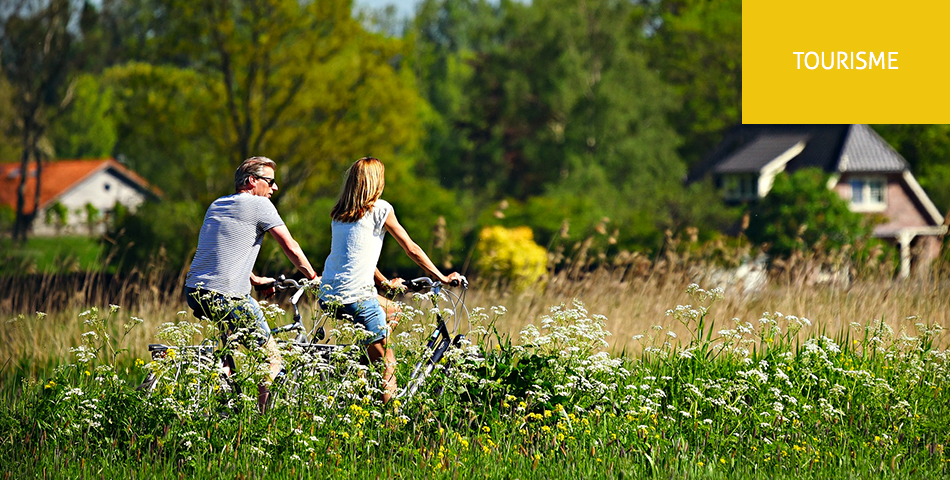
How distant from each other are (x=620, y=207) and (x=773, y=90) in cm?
2449

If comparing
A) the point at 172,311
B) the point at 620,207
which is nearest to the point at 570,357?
the point at 172,311

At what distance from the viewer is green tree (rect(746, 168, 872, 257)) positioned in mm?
27453

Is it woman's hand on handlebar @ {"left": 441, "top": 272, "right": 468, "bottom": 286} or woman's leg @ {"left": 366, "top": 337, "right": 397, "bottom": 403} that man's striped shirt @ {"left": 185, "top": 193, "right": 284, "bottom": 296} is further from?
woman's hand on handlebar @ {"left": 441, "top": 272, "right": 468, "bottom": 286}

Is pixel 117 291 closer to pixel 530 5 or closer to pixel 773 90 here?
pixel 773 90

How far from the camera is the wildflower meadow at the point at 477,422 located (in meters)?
4.57

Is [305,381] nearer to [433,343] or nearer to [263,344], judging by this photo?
[263,344]

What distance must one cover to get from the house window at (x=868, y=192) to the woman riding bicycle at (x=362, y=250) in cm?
3513

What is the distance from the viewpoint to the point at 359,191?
5.32m

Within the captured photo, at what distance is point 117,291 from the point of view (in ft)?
32.1

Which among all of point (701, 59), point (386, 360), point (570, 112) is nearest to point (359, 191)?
point (386, 360)

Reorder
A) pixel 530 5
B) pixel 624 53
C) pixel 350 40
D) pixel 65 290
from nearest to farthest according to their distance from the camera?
pixel 65 290 → pixel 350 40 → pixel 624 53 → pixel 530 5

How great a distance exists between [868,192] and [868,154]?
61.6 inches

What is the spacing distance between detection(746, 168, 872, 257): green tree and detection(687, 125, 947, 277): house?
18.6ft

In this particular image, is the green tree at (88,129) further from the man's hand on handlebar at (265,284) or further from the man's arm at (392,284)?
the man's arm at (392,284)
